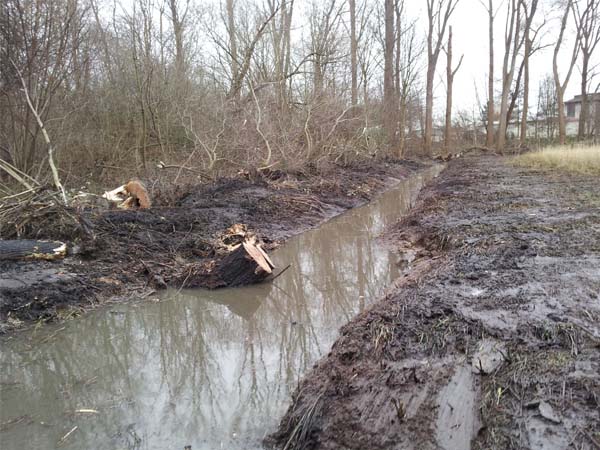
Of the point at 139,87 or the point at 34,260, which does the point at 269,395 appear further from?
the point at 139,87

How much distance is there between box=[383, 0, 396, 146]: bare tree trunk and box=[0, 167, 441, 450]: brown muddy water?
19.7 metres

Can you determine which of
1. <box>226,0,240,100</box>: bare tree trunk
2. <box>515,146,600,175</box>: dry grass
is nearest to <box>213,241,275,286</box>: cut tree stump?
<box>226,0,240,100</box>: bare tree trunk

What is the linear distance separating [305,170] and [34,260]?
10278 mm

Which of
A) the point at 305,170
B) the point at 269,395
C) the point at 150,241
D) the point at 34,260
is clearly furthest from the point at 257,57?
the point at 269,395

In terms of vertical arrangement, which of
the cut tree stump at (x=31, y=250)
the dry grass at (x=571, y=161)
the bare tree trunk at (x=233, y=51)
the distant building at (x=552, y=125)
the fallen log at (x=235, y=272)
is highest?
the bare tree trunk at (x=233, y=51)

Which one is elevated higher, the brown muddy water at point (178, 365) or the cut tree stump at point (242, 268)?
the cut tree stump at point (242, 268)

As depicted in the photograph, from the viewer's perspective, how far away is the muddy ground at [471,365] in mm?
2570

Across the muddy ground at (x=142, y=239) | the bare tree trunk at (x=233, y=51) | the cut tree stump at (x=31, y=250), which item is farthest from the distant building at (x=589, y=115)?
the cut tree stump at (x=31, y=250)

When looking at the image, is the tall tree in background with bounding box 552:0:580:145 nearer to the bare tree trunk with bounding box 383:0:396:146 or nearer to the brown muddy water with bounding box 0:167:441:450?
the bare tree trunk with bounding box 383:0:396:146

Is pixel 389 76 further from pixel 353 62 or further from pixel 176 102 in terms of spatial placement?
pixel 176 102

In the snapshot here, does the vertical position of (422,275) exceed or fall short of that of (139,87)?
it falls short

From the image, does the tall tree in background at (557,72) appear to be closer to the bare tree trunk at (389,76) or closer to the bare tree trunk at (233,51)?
the bare tree trunk at (389,76)

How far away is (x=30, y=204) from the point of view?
703 cm

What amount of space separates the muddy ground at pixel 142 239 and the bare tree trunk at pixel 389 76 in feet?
46.5
